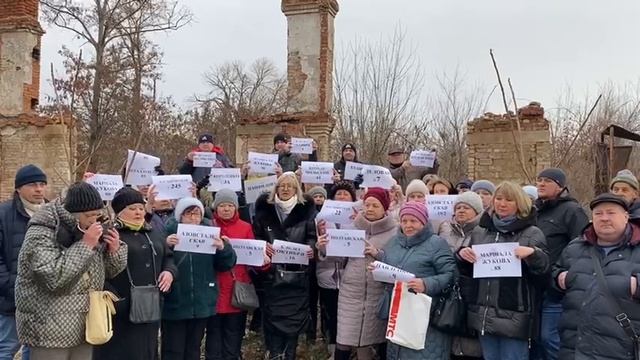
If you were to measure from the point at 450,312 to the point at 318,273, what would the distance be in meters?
1.55

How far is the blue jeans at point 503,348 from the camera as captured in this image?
4.27 m

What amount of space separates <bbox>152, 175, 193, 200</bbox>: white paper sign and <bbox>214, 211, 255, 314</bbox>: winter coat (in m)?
0.68

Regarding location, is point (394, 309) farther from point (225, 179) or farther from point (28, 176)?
point (28, 176)

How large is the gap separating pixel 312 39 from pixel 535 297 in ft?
30.9

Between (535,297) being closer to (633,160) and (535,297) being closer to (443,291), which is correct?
(443,291)

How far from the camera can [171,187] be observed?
19.5 ft

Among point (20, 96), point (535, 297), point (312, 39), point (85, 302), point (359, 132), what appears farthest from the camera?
point (359, 132)

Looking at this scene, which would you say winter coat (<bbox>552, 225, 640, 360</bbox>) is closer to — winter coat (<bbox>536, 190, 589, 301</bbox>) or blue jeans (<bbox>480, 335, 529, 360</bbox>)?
blue jeans (<bbox>480, 335, 529, 360</bbox>)

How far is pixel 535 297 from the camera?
4.35 m

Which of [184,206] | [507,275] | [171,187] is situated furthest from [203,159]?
[507,275]

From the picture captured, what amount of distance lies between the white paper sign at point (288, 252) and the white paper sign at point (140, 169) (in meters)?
2.18

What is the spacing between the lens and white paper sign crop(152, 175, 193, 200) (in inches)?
232

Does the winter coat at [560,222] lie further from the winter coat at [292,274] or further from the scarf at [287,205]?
the scarf at [287,205]

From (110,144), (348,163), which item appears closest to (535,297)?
(348,163)
